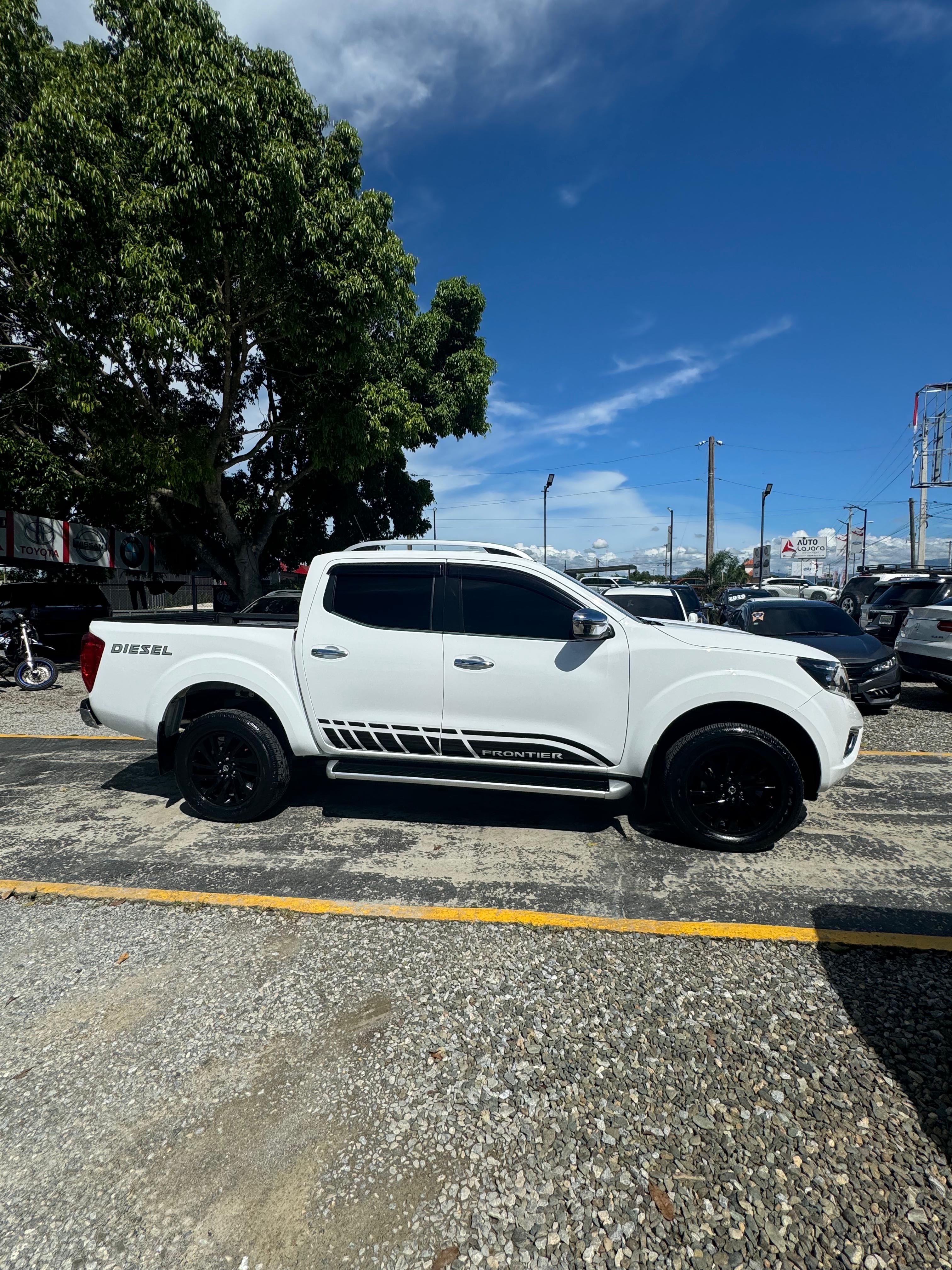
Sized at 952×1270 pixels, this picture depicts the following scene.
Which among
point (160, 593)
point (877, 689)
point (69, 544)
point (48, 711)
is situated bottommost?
point (48, 711)

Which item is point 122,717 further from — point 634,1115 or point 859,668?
point 859,668

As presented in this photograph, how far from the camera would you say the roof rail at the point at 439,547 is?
4406 mm

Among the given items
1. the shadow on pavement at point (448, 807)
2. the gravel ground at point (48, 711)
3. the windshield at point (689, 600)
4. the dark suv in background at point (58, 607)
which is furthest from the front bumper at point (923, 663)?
the dark suv in background at point (58, 607)

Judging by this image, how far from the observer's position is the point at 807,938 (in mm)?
3033

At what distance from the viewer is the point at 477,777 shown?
4133 millimetres

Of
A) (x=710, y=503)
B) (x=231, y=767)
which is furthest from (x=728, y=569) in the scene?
(x=231, y=767)

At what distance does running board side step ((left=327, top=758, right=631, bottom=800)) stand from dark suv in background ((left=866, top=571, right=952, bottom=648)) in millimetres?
9835

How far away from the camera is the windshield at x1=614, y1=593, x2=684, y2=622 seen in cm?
970

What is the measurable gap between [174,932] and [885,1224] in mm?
2934

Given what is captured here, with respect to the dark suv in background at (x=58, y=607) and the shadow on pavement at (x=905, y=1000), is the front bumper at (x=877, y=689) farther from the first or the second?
the dark suv in background at (x=58, y=607)

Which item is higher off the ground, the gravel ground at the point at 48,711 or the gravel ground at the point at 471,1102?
the gravel ground at the point at 48,711

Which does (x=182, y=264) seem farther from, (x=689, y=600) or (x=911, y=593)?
(x=911, y=593)

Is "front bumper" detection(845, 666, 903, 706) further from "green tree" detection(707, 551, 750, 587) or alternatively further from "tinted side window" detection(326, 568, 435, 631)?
"green tree" detection(707, 551, 750, 587)

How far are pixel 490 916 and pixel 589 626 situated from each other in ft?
5.54
